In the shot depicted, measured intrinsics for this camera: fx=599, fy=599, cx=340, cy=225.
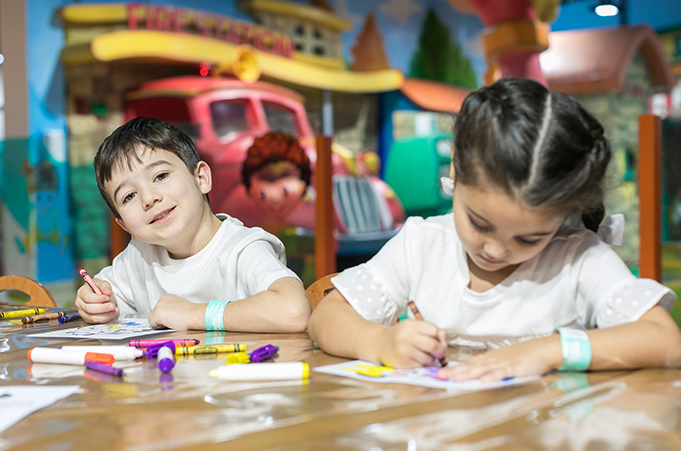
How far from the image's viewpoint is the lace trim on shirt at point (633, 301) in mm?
664

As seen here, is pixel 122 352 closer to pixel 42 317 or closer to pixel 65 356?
pixel 65 356

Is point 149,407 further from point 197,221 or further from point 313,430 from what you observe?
point 197,221

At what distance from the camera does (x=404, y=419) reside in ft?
1.55

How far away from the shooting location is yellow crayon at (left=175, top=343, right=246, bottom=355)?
75 centimetres

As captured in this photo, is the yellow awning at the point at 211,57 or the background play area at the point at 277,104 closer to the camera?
the background play area at the point at 277,104

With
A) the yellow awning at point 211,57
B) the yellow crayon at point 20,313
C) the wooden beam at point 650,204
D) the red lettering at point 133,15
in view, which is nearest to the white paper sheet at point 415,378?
the yellow crayon at point 20,313

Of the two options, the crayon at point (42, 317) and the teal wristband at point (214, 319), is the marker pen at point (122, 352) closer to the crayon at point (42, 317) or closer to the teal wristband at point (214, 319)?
the teal wristband at point (214, 319)

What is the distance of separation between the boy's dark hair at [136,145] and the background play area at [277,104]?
1.44 m

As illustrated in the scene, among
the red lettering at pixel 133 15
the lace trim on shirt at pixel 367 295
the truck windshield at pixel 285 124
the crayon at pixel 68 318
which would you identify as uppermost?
the red lettering at pixel 133 15

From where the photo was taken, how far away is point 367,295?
81 centimetres

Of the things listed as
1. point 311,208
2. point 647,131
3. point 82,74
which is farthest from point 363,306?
point 82,74

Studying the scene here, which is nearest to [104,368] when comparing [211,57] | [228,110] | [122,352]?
[122,352]

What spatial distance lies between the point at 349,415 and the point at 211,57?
15.0 ft

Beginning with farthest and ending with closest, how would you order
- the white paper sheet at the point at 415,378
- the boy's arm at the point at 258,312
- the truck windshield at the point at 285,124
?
the truck windshield at the point at 285,124, the boy's arm at the point at 258,312, the white paper sheet at the point at 415,378
